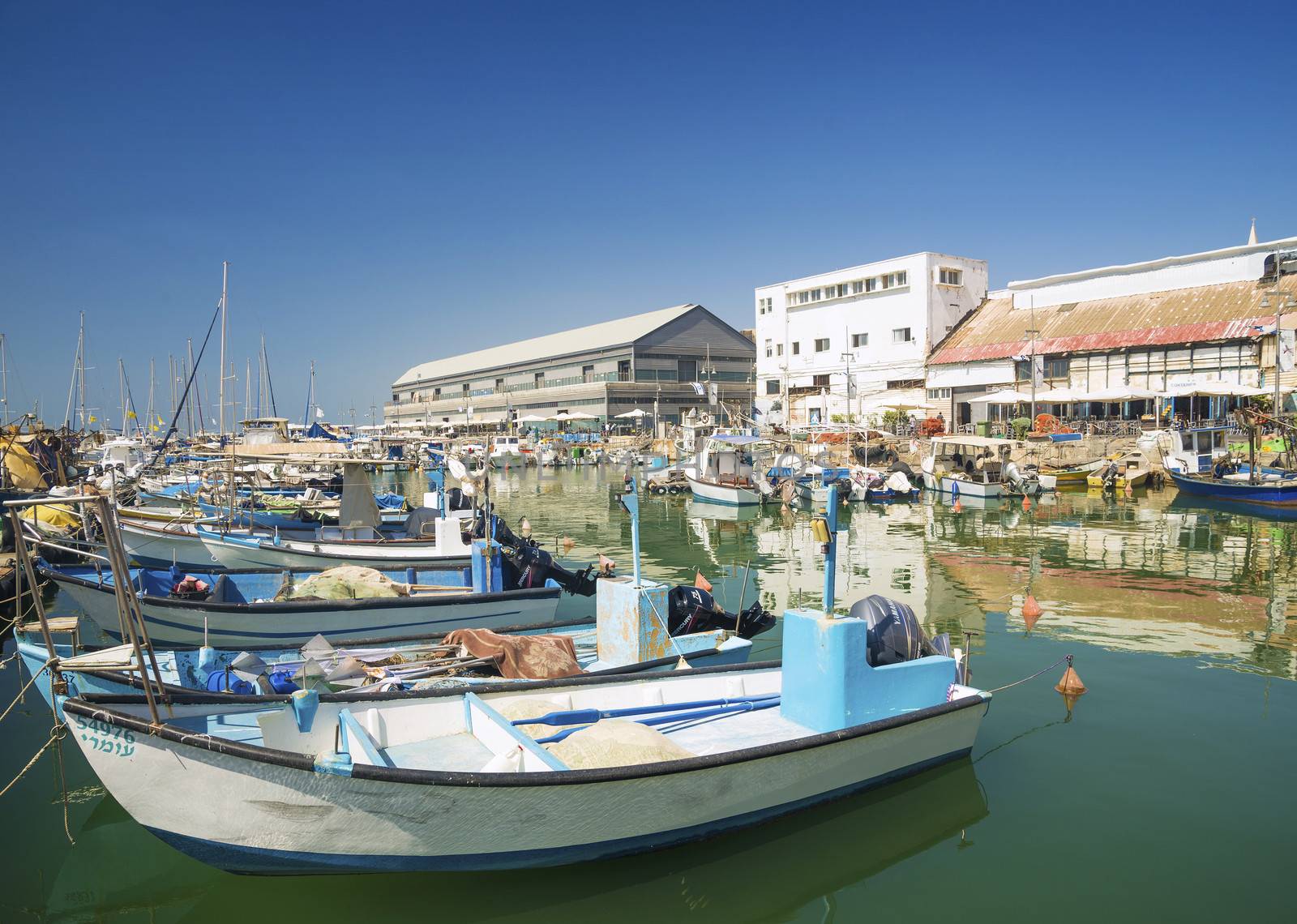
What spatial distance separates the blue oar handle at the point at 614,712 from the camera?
7.84 metres

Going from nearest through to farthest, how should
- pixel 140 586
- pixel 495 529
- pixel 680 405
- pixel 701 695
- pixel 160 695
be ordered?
pixel 160 695, pixel 701 695, pixel 140 586, pixel 495 529, pixel 680 405

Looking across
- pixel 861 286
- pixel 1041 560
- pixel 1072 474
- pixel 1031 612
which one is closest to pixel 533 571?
pixel 1031 612

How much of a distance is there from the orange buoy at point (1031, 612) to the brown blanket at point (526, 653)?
893 cm

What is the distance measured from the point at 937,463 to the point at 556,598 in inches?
1228

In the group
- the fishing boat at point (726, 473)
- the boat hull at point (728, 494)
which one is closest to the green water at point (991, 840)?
the boat hull at point (728, 494)

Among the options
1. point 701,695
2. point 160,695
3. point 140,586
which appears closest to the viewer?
point 160,695

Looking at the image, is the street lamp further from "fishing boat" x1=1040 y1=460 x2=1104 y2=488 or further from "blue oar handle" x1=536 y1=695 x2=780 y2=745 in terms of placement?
"blue oar handle" x1=536 y1=695 x2=780 y2=745

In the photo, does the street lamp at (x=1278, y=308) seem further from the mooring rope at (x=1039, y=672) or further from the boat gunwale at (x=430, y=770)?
the boat gunwale at (x=430, y=770)

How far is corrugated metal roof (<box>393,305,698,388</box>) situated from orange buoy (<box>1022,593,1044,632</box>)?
6121 centimetres

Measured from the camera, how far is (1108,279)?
49281mm

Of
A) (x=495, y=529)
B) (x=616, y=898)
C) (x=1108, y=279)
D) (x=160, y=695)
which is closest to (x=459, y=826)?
(x=616, y=898)

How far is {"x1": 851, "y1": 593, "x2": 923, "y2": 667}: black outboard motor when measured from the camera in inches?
325

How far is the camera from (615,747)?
6.88m

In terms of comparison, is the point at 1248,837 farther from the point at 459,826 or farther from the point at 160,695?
the point at 160,695
